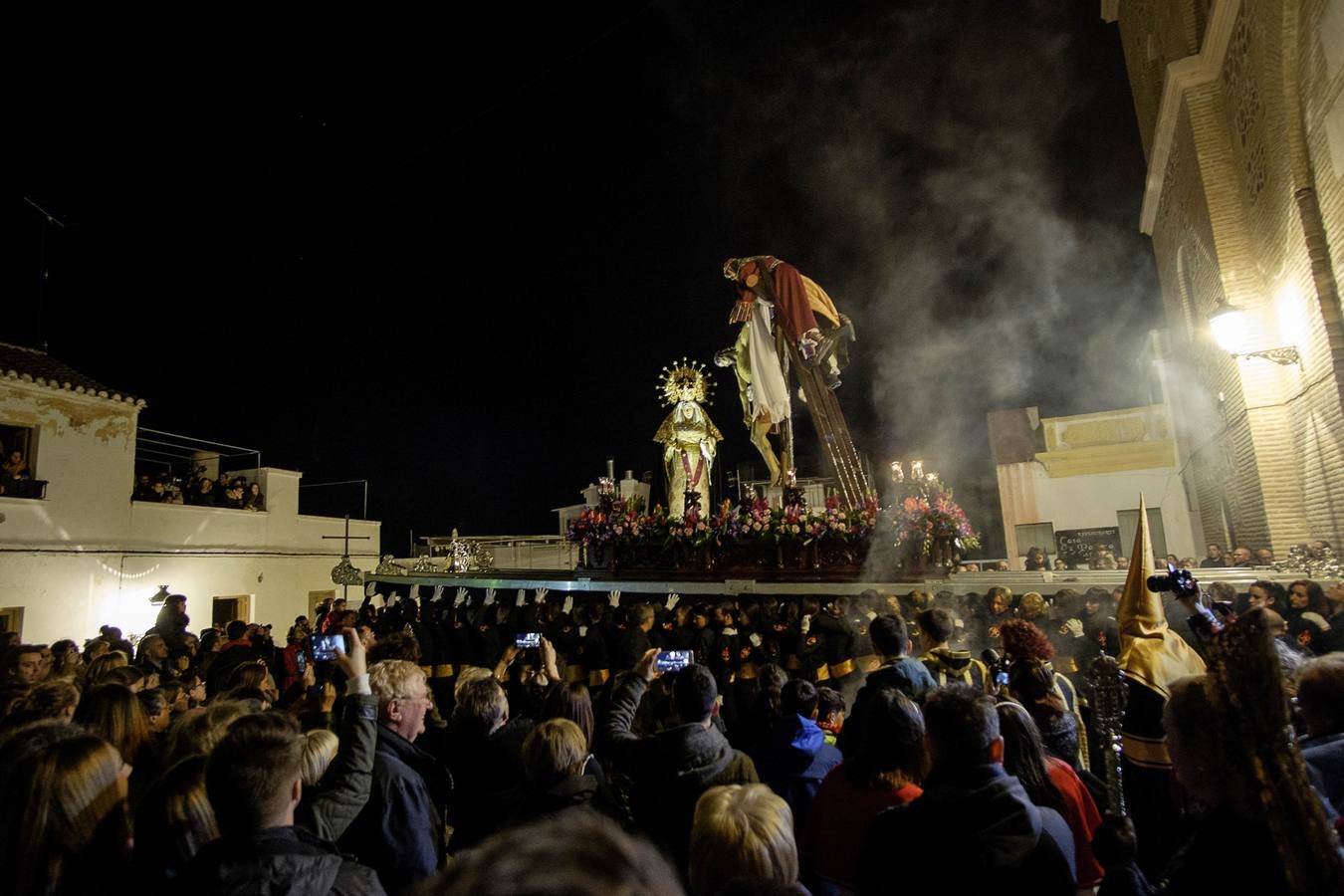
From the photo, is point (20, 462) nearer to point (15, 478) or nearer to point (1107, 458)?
point (15, 478)

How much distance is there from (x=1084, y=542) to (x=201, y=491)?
2683 centimetres

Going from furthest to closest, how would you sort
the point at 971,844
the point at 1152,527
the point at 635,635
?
the point at 1152,527
the point at 635,635
the point at 971,844

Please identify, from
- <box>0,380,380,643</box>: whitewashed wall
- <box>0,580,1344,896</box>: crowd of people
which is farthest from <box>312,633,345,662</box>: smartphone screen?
<box>0,380,380,643</box>: whitewashed wall

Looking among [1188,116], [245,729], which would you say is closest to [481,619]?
[245,729]

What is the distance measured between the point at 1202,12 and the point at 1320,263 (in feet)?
18.5

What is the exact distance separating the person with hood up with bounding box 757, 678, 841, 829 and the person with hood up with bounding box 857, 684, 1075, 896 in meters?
1.24

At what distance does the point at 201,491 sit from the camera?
869 inches

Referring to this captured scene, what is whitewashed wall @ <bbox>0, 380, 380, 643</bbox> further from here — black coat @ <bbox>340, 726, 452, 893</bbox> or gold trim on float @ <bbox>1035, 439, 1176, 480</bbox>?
gold trim on float @ <bbox>1035, 439, 1176, 480</bbox>

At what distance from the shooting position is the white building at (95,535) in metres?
17.6

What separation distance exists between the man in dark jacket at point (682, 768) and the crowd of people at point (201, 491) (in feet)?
74.1

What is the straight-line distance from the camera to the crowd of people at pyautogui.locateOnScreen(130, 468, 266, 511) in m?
21.0

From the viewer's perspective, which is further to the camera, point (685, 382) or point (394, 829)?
point (685, 382)

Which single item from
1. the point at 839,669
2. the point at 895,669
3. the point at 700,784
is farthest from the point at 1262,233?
the point at 700,784

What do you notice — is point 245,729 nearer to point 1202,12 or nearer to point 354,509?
point 1202,12
